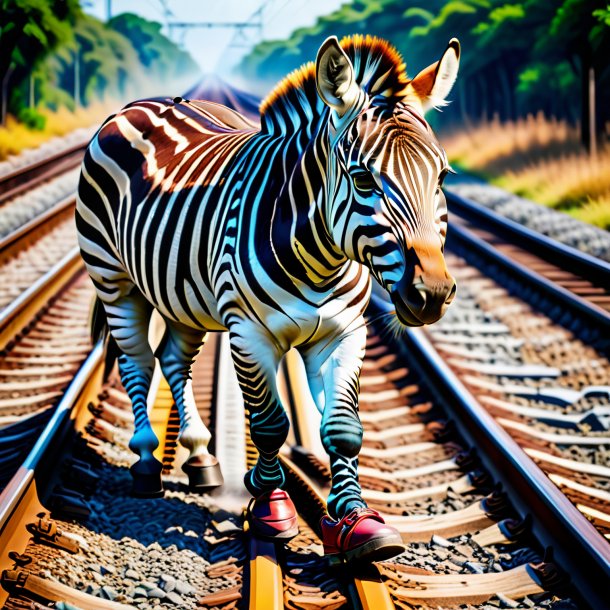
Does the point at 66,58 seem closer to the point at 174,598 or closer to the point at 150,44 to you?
the point at 150,44

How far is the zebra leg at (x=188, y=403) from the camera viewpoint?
4.82 meters

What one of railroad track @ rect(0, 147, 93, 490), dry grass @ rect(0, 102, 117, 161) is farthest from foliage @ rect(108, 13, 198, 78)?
railroad track @ rect(0, 147, 93, 490)

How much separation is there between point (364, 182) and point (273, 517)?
1528 millimetres

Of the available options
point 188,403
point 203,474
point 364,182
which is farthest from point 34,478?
point 364,182

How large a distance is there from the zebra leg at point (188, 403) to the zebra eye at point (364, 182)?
6.28 feet

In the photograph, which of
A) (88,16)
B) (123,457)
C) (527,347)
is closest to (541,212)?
(527,347)

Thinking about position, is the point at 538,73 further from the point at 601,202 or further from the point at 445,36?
the point at 601,202

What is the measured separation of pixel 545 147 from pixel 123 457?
12783 millimetres

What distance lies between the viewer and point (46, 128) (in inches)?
866

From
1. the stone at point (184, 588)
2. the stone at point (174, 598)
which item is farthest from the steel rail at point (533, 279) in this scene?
the stone at point (174, 598)

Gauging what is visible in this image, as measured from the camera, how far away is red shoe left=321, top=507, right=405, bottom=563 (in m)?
3.63

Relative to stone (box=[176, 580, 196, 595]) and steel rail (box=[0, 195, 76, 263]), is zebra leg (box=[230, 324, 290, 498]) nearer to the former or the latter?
stone (box=[176, 580, 196, 595])

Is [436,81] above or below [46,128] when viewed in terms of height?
above

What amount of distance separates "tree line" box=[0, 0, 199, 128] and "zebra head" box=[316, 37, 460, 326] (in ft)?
58.1
